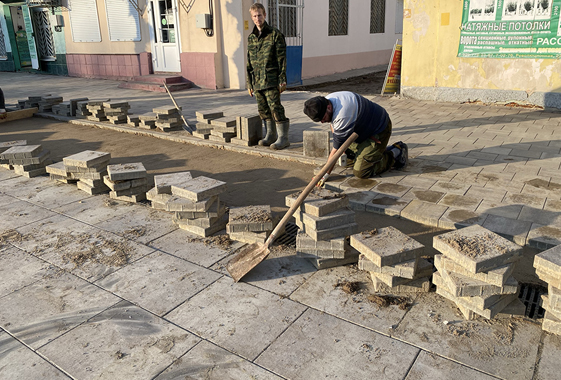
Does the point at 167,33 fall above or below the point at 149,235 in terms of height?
above

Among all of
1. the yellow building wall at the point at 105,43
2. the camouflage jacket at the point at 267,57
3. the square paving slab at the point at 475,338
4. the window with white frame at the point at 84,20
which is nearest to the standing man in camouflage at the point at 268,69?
the camouflage jacket at the point at 267,57

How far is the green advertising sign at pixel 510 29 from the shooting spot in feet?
28.8

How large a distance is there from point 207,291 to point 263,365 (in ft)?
3.15

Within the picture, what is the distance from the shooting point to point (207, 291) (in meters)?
3.48

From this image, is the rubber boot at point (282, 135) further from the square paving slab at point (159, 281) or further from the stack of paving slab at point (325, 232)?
the square paving slab at point (159, 281)

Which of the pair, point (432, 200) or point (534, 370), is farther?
point (432, 200)

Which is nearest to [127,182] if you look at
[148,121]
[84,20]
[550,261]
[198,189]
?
[198,189]

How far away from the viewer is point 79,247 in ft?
14.0

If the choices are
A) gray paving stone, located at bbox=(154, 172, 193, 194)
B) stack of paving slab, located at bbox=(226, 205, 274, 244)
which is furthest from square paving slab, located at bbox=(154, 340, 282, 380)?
gray paving stone, located at bbox=(154, 172, 193, 194)

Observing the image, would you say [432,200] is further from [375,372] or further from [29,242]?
[29,242]

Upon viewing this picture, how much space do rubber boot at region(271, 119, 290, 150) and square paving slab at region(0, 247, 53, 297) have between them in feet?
13.1

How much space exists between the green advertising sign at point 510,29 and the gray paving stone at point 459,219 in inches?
247

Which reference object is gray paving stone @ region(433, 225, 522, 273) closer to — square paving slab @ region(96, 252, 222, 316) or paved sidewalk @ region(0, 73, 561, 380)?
paved sidewalk @ region(0, 73, 561, 380)

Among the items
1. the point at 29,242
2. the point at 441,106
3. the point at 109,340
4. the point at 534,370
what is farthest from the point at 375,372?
the point at 441,106
